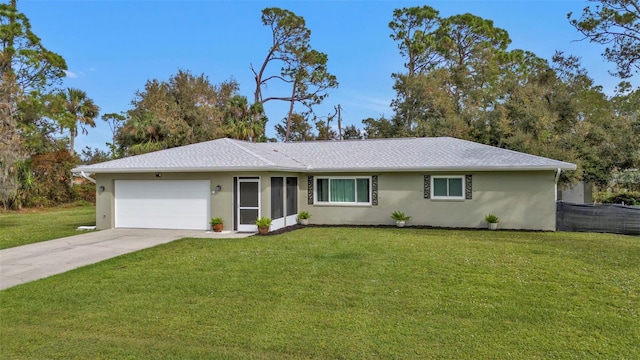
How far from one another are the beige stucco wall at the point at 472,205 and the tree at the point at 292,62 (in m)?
20.2

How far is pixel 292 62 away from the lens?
33094 millimetres

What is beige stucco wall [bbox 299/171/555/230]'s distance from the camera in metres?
13.4

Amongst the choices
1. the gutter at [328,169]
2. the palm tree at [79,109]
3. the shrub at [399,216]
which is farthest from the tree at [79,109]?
the shrub at [399,216]

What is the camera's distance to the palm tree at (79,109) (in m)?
30.7

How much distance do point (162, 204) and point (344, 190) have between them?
6959mm

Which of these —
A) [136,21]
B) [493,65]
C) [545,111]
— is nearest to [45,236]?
[136,21]

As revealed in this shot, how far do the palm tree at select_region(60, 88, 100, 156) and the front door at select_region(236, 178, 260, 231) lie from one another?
23472mm

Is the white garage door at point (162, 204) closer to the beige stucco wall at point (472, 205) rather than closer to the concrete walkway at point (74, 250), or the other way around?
the concrete walkway at point (74, 250)

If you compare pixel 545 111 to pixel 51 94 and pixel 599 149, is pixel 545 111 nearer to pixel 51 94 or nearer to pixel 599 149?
pixel 599 149

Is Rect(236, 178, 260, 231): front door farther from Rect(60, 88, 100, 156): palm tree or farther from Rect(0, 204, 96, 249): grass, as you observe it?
Rect(60, 88, 100, 156): palm tree

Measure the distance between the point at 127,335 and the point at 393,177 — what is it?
1149cm

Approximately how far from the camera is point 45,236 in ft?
41.1

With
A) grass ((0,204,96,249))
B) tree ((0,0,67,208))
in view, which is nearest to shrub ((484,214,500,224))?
grass ((0,204,96,249))

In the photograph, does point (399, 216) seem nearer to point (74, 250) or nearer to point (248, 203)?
point (248, 203)
